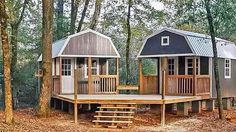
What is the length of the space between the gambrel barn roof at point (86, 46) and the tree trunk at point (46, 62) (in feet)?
10.5

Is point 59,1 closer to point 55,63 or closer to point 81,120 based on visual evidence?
point 55,63

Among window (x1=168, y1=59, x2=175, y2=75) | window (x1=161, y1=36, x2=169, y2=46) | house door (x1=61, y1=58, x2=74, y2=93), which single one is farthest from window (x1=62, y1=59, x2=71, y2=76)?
window (x1=168, y1=59, x2=175, y2=75)

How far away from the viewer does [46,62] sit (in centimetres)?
1555

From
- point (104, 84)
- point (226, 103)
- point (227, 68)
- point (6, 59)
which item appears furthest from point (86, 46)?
point (6, 59)

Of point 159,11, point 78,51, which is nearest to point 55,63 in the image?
point 78,51

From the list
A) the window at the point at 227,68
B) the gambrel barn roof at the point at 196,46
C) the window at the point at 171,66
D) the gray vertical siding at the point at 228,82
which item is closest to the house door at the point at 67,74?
the gambrel barn roof at the point at 196,46

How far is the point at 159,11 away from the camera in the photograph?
24391mm

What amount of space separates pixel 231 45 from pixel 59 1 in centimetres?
1594

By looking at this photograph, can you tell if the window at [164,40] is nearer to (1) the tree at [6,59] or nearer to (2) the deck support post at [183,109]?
(2) the deck support post at [183,109]

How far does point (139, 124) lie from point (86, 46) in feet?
22.9

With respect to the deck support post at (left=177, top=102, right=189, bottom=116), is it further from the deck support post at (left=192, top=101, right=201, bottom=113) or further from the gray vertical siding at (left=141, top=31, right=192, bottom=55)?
the gray vertical siding at (left=141, top=31, right=192, bottom=55)

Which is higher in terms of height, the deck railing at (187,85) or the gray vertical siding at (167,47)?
the gray vertical siding at (167,47)

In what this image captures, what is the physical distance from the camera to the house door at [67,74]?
1988 cm

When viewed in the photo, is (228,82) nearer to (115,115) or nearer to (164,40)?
(164,40)
